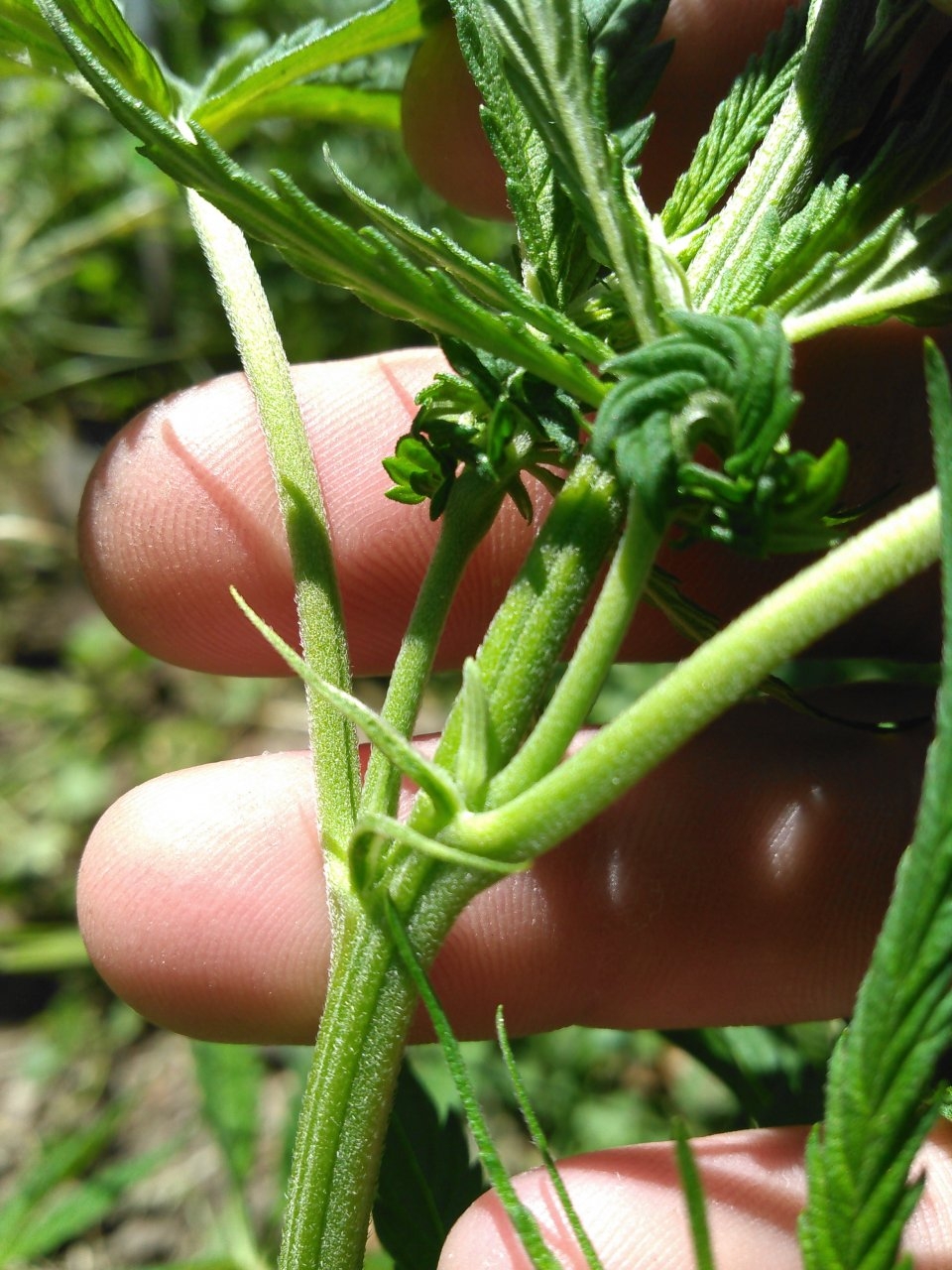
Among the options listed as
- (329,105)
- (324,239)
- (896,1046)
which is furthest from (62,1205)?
(329,105)

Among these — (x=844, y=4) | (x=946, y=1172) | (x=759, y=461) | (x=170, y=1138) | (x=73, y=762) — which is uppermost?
(x=73, y=762)

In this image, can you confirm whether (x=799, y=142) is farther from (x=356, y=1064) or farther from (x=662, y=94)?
(x=356, y=1064)

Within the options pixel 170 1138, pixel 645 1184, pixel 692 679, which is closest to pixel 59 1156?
pixel 170 1138

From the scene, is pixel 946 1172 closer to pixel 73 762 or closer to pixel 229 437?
pixel 229 437

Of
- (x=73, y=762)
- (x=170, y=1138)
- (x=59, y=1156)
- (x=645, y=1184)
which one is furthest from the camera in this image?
(x=73, y=762)

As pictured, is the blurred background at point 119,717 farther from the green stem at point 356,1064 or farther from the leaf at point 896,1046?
the leaf at point 896,1046

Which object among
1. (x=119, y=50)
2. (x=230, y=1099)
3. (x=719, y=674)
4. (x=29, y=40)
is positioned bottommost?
(x=230, y=1099)
